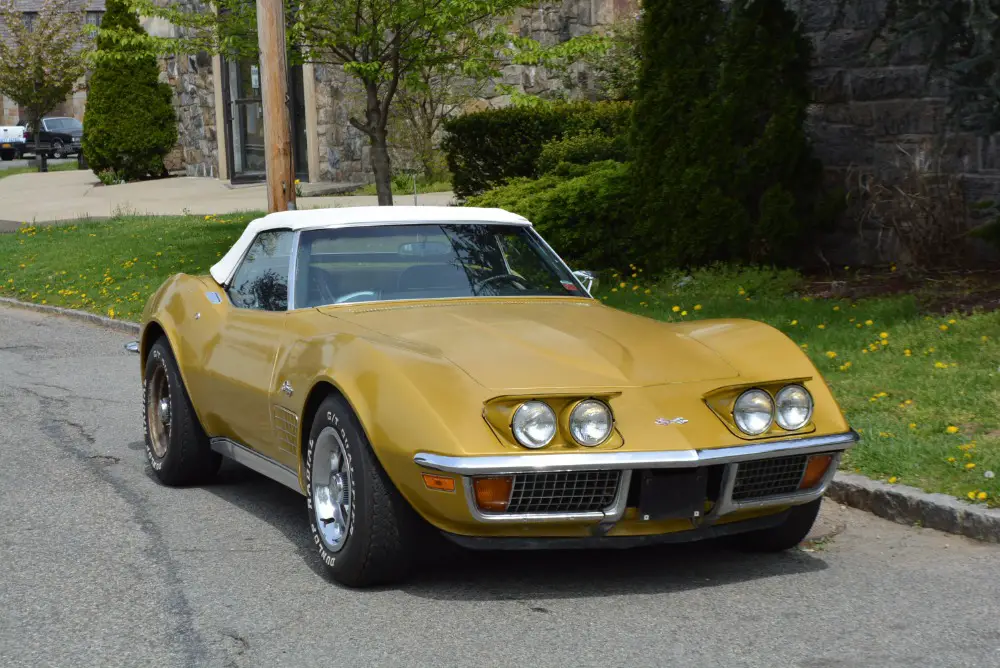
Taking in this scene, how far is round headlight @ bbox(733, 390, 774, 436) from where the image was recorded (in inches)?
199

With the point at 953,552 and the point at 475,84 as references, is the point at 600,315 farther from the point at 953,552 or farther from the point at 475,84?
the point at 475,84

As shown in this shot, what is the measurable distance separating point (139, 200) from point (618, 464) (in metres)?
22.7

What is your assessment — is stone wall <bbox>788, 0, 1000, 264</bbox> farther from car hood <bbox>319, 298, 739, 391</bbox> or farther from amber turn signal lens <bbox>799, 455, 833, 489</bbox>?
amber turn signal lens <bbox>799, 455, 833, 489</bbox>

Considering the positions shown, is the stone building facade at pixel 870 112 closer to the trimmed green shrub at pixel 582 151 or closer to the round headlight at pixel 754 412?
the trimmed green shrub at pixel 582 151

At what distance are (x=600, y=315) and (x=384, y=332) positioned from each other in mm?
1075

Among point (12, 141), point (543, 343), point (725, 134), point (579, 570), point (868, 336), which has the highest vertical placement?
point (725, 134)

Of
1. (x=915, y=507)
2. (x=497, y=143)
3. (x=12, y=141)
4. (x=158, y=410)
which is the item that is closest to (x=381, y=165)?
(x=497, y=143)

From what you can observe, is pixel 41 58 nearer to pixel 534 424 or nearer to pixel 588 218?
pixel 588 218

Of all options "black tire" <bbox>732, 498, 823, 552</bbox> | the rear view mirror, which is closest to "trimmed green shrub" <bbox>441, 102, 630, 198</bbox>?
the rear view mirror

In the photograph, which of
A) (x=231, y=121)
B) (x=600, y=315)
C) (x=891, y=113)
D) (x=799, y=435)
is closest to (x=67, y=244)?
(x=231, y=121)

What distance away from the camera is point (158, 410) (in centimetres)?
733

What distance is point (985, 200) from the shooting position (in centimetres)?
1163

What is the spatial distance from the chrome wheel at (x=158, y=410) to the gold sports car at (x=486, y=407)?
74 centimetres

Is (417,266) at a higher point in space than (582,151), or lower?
higher
